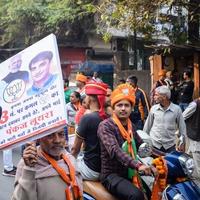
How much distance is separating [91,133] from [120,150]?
25.9 inches

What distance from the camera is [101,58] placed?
24625 mm

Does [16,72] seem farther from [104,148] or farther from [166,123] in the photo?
[166,123]

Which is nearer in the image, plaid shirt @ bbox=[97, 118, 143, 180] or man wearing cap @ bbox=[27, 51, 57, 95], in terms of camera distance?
man wearing cap @ bbox=[27, 51, 57, 95]

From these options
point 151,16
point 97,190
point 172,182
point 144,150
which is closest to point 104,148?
point 97,190

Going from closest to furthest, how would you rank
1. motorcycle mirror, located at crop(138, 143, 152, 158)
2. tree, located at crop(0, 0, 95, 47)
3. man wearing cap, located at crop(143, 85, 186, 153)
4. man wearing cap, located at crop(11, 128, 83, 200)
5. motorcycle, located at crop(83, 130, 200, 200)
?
man wearing cap, located at crop(11, 128, 83, 200), motorcycle mirror, located at crop(138, 143, 152, 158), motorcycle, located at crop(83, 130, 200, 200), man wearing cap, located at crop(143, 85, 186, 153), tree, located at crop(0, 0, 95, 47)

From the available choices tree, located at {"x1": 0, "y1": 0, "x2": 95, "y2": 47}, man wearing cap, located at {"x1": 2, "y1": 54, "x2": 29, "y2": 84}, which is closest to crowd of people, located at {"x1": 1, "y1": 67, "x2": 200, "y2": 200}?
man wearing cap, located at {"x1": 2, "y1": 54, "x2": 29, "y2": 84}

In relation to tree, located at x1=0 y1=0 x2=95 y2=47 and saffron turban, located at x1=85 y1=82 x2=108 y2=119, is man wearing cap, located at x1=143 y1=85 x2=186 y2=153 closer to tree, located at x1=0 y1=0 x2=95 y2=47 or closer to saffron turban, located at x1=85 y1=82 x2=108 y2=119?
saffron turban, located at x1=85 y1=82 x2=108 y2=119

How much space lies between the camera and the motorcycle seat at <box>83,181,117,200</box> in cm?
418

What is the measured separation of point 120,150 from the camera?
403 centimetres

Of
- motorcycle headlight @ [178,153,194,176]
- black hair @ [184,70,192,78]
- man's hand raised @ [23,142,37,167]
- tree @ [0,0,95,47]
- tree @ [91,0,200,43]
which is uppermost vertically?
tree @ [0,0,95,47]

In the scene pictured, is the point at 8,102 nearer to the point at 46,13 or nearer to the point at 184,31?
the point at 184,31

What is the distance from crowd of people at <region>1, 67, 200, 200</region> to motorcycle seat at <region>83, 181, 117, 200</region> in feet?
0.12

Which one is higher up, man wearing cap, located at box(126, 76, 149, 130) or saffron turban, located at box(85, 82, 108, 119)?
saffron turban, located at box(85, 82, 108, 119)

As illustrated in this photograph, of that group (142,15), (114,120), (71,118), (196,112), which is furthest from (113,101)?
(142,15)
